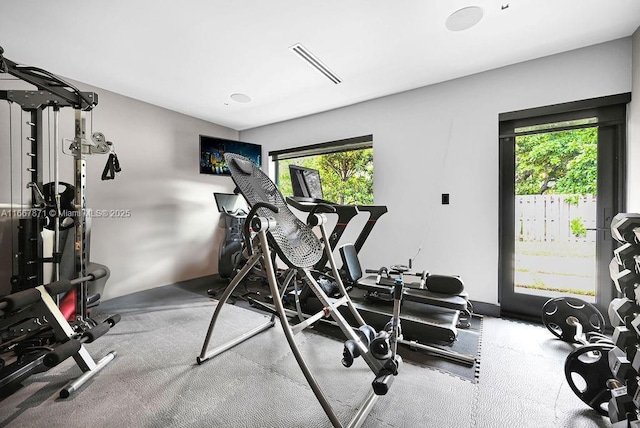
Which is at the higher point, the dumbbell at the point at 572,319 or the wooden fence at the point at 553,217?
the wooden fence at the point at 553,217

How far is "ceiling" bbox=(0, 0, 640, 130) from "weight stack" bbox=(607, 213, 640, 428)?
1.77m

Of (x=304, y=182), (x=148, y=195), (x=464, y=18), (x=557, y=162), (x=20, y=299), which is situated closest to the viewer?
(x=20, y=299)

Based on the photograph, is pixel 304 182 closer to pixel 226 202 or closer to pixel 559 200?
pixel 226 202

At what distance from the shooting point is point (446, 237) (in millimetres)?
3146

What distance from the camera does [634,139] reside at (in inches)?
88.1

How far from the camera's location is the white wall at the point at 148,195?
3379 mm

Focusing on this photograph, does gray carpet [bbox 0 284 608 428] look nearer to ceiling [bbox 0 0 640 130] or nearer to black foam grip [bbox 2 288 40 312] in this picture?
black foam grip [bbox 2 288 40 312]

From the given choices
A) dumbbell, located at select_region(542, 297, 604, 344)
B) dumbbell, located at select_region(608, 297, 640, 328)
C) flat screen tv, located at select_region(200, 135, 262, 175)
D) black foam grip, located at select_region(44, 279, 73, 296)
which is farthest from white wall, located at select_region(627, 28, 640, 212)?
flat screen tv, located at select_region(200, 135, 262, 175)

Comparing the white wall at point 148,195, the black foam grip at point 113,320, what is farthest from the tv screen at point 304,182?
the white wall at point 148,195

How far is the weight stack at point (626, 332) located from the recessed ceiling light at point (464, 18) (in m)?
1.74

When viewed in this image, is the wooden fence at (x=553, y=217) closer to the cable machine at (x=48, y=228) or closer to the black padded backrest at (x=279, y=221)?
the black padded backrest at (x=279, y=221)

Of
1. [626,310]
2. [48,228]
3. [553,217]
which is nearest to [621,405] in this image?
[626,310]

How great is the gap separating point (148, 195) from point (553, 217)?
203 inches

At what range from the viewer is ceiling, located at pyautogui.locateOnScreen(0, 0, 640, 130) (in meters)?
1.98
